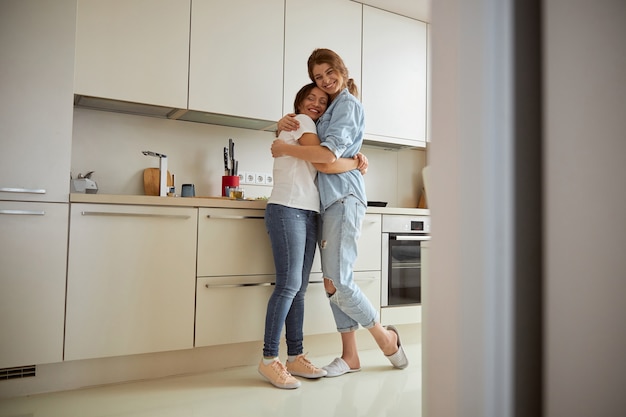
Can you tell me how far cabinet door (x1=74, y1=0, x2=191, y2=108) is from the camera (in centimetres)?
231

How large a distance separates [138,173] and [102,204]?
2.20 feet

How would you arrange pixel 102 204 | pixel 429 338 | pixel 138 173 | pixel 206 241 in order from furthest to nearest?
pixel 138 173 < pixel 206 241 < pixel 102 204 < pixel 429 338

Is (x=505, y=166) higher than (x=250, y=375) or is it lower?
higher

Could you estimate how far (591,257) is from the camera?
1.54 feet

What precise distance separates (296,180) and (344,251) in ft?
1.29

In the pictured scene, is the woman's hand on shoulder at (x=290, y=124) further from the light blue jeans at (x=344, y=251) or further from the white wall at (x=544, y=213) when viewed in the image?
the white wall at (x=544, y=213)

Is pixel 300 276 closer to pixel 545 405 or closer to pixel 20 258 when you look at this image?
pixel 20 258

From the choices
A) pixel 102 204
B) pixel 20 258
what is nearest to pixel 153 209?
pixel 102 204

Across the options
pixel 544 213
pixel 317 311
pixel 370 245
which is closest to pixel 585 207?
pixel 544 213

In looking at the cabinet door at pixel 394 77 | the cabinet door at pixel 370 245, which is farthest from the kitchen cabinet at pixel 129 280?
the cabinet door at pixel 394 77

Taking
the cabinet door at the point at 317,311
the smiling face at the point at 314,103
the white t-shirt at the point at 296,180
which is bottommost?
the cabinet door at the point at 317,311

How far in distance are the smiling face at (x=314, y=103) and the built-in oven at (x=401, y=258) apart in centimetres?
82

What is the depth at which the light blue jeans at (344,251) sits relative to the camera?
7.07 feet

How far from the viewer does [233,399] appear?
6.34ft
